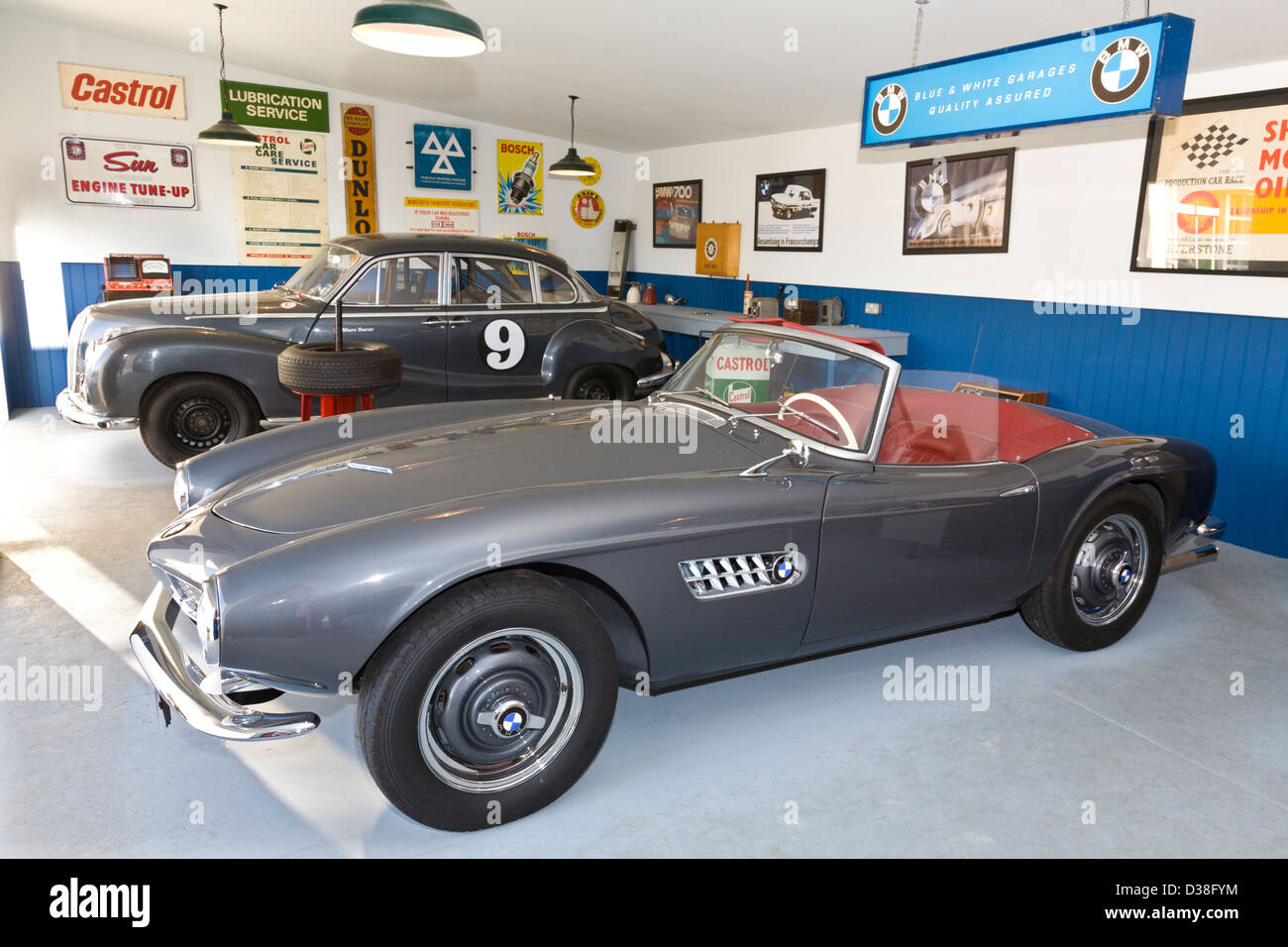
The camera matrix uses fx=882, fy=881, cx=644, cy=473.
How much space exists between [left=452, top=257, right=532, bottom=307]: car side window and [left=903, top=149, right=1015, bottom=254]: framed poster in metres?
3.21

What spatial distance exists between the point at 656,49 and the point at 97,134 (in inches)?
219

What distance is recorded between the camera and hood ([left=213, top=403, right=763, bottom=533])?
252cm

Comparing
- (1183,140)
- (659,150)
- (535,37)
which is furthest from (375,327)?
(659,150)

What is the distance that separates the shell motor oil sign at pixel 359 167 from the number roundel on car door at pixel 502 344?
4.16 m

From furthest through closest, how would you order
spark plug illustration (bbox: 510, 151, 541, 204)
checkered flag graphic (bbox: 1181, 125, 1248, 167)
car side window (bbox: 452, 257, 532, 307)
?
spark plug illustration (bbox: 510, 151, 541, 204) → car side window (bbox: 452, 257, 532, 307) → checkered flag graphic (bbox: 1181, 125, 1248, 167)

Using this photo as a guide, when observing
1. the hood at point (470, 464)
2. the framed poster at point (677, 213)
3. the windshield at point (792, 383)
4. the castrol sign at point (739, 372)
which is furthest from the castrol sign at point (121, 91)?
the castrol sign at point (739, 372)

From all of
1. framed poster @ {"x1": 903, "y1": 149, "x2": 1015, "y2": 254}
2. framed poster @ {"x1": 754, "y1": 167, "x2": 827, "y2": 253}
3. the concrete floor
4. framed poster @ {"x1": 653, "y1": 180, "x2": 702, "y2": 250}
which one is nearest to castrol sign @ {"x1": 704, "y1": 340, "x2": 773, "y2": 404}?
the concrete floor

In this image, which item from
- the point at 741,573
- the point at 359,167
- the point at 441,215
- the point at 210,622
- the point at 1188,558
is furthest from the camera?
the point at 441,215

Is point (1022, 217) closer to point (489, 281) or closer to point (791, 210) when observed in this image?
point (791, 210)

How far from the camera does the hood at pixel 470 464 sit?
2520mm

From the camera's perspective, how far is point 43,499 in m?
5.35

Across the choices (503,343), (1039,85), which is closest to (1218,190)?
(1039,85)

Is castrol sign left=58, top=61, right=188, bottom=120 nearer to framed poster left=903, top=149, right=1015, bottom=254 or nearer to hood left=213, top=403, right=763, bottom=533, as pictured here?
framed poster left=903, top=149, right=1015, bottom=254

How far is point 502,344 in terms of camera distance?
6527 mm
